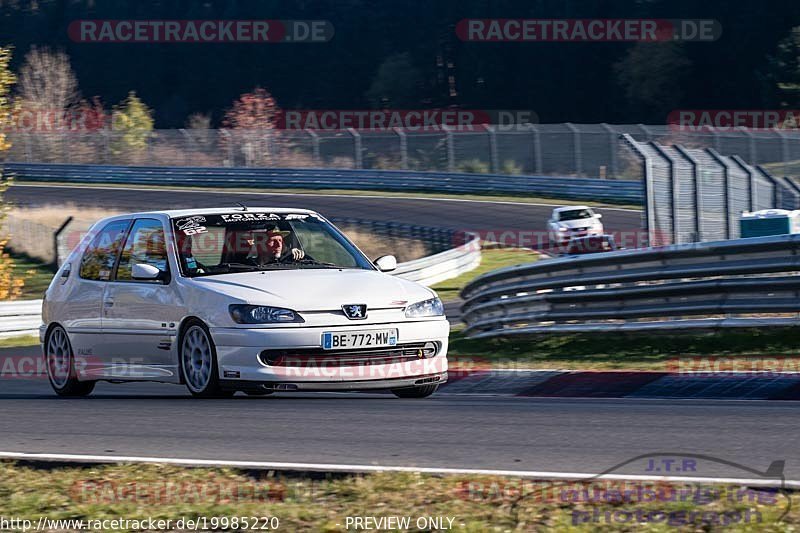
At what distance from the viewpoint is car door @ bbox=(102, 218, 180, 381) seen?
8.88 m

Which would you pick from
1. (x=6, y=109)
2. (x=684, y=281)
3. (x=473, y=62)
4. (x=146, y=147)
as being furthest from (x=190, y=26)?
(x=684, y=281)

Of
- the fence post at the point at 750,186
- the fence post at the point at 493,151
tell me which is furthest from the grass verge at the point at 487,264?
the fence post at the point at 493,151

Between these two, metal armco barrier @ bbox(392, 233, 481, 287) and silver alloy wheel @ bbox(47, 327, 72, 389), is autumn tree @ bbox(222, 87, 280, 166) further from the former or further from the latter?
silver alloy wheel @ bbox(47, 327, 72, 389)

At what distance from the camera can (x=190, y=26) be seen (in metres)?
90.6

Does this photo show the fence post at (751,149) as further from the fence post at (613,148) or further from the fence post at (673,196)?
the fence post at (673,196)

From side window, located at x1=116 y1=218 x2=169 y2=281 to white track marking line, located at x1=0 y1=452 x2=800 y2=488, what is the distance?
9.90 ft

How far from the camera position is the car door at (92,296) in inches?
380

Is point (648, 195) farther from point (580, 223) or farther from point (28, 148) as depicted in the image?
point (28, 148)

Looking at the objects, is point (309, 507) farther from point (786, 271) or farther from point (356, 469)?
point (786, 271)

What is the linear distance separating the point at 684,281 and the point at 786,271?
1123 millimetres

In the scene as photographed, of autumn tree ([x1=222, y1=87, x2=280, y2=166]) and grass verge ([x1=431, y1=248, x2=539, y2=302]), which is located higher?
autumn tree ([x1=222, y1=87, x2=280, y2=166])

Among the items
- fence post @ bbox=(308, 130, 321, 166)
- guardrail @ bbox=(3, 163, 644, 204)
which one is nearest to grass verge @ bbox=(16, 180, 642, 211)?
guardrail @ bbox=(3, 163, 644, 204)

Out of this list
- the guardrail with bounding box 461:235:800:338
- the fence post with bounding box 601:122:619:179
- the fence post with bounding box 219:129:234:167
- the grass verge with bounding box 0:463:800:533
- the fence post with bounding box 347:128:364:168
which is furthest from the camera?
the fence post with bounding box 219:129:234:167

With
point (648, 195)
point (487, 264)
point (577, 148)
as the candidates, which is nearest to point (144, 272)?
point (648, 195)
